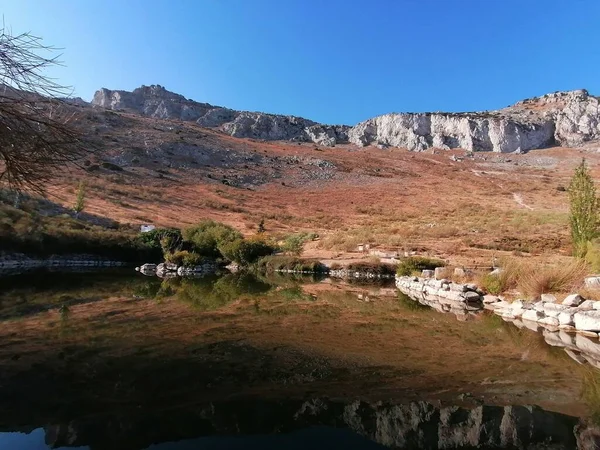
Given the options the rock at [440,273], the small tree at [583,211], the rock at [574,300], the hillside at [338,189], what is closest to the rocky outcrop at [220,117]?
the hillside at [338,189]

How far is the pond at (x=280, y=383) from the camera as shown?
4129mm

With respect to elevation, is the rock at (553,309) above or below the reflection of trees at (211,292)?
above

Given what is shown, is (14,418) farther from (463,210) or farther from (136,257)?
(463,210)

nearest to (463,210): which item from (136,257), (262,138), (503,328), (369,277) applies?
(369,277)

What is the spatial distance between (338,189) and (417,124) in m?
51.5

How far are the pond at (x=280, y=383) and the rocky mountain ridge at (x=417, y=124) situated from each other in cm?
9162

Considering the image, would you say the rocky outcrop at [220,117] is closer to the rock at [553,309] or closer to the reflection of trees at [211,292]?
the reflection of trees at [211,292]

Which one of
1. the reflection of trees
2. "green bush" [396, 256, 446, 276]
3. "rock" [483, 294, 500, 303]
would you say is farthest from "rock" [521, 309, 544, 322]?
"green bush" [396, 256, 446, 276]

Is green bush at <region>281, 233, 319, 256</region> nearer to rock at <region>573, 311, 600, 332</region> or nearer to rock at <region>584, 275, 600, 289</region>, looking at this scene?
rock at <region>584, 275, 600, 289</region>

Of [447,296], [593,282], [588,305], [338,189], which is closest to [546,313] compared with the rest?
[588,305]

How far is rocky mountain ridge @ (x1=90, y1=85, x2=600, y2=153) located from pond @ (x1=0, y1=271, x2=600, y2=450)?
9162 centimetres

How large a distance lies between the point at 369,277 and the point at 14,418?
19.9 m

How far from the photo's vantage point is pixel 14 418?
4285mm

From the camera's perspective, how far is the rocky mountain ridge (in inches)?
3866
